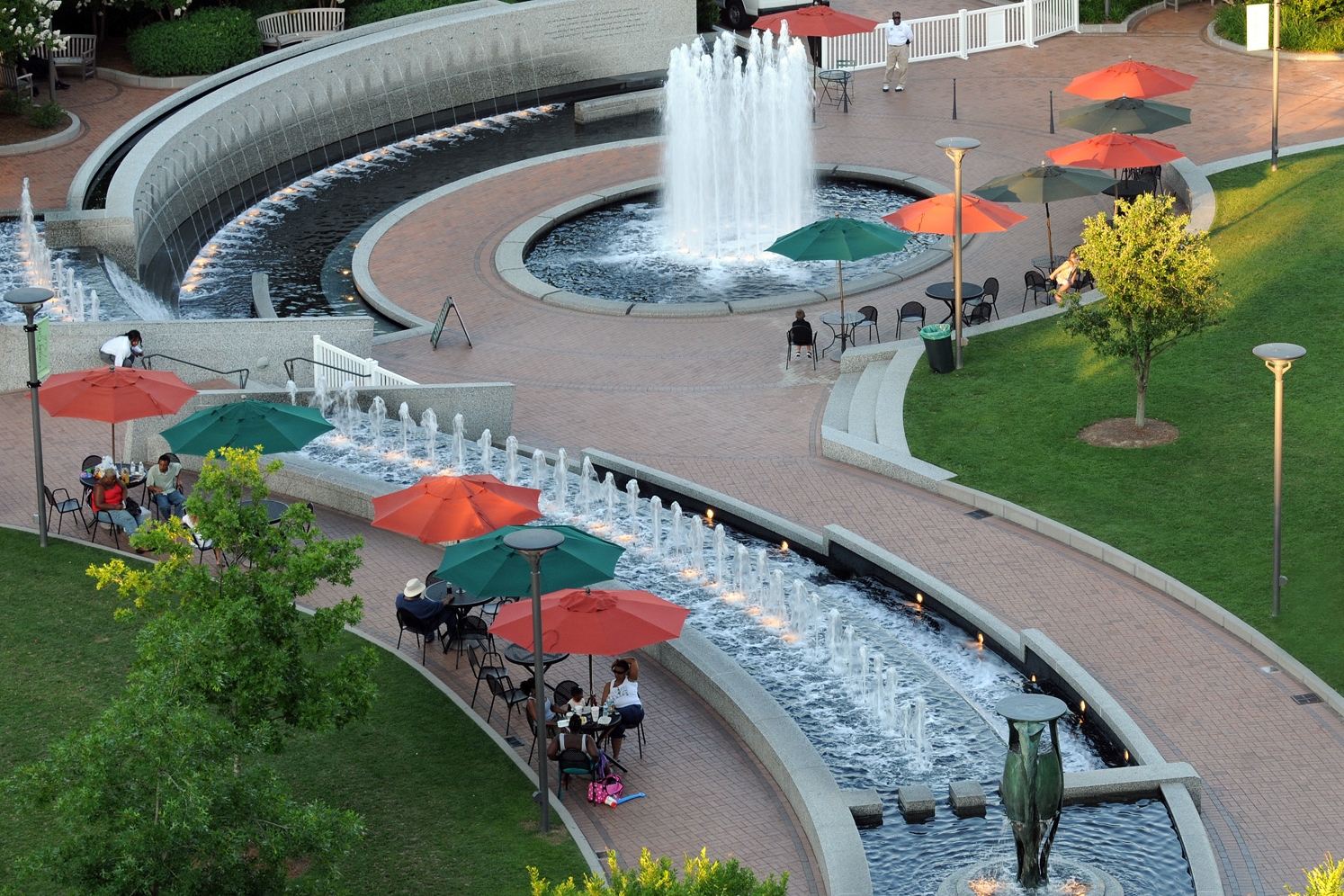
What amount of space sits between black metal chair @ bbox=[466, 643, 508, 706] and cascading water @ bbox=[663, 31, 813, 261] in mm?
16464

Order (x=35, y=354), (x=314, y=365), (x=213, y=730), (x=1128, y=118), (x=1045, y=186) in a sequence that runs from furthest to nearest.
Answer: (x=1128, y=118) → (x=1045, y=186) → (x=314, y=365) → (x=35, y=354) → (x=213, y=730)

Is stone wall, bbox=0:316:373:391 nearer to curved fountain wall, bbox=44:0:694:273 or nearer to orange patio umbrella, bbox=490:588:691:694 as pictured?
curved fountain wall, bbox=44:0:694:273

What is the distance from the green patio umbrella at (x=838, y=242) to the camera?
26172 mm

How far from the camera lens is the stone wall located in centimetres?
2522

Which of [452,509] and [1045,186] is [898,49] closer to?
[1045,186]

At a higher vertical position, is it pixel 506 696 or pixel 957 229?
pixel 957 229

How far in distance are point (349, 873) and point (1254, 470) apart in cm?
1269

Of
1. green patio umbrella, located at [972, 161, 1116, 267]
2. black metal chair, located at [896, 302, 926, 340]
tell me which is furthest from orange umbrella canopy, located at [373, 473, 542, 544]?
green patio umbrella, located at [972, 161, 1116, 267]

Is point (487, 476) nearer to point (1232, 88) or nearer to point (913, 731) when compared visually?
point (913, 731)

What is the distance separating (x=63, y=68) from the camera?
43062 mm

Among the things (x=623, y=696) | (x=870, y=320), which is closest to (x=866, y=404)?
(x=870, y=320)

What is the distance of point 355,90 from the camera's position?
4184 cm

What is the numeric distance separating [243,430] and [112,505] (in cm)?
211

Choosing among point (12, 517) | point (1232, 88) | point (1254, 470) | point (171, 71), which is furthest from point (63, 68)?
point (1254, 470)
